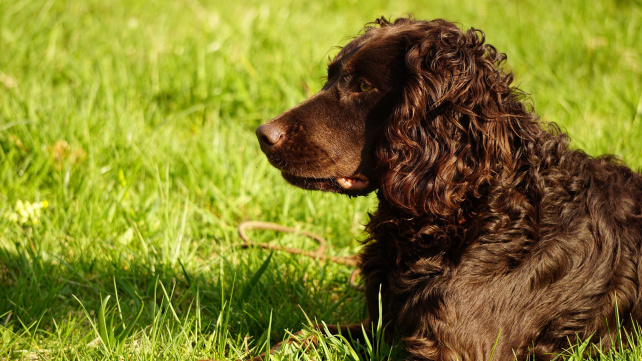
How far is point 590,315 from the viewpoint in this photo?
2.24m

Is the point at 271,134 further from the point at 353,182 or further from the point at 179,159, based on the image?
the point at 179,159

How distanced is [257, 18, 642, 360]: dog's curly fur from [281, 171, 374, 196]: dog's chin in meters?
0.04

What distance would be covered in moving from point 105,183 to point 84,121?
1.52 ft

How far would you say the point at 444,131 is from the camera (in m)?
2.21

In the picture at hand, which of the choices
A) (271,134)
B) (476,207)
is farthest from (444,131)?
(271,134)

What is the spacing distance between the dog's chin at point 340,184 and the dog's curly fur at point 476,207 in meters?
0.04

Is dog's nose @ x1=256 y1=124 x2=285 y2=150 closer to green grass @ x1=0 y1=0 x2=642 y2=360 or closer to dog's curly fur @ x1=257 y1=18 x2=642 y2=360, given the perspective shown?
dog's curly fur @ x1=257 y1=18 x2=642 y2=360

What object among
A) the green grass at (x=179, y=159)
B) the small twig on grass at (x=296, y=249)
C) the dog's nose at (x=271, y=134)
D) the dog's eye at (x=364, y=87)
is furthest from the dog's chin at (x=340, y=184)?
the small twig on grass at (x=296, y=249)

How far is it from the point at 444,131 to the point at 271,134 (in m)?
0.66

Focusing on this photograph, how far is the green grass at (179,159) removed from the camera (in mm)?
2598

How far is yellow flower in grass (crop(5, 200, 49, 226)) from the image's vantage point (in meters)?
3.07

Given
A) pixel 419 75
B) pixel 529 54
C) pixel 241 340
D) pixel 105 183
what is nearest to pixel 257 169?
pixel 105 183

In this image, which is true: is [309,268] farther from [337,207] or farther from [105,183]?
[105,183]

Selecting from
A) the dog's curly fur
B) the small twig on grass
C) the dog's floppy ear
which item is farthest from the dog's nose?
the small twig on grass
